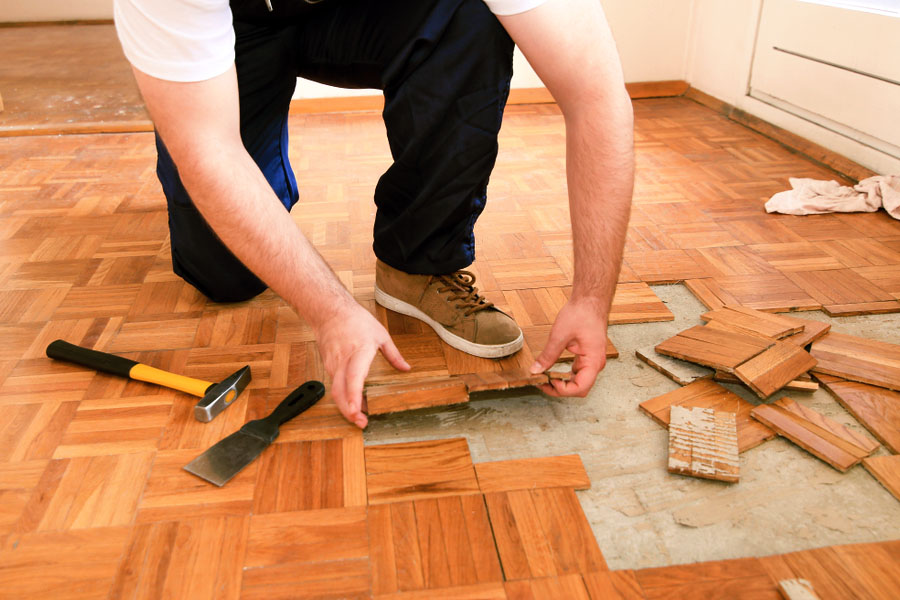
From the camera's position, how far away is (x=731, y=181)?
224 centimetres

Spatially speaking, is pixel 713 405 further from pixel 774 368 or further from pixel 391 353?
pixel 391 353

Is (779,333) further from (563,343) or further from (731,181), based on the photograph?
(731,181)

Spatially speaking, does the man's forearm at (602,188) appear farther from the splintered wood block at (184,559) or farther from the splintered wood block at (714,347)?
the splintered wood block at (184,559)

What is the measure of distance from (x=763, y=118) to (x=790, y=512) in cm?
222

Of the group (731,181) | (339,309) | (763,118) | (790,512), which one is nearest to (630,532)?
(790,512)

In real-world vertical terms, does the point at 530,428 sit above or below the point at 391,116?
below

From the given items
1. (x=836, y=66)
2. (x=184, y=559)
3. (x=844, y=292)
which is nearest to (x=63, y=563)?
(x=184, y=559)

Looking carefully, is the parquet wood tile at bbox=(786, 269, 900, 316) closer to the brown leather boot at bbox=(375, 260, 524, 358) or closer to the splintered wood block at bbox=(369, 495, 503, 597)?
the brown leather boot at bbox=(375, 260, 524, 358)

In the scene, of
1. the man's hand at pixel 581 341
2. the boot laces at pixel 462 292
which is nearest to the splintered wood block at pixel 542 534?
the man's hand at pixel 581 341

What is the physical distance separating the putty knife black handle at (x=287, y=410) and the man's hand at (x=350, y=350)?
160mm

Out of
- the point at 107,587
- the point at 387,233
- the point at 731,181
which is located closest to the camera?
the point at 107,587

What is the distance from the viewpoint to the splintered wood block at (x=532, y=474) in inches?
39.0

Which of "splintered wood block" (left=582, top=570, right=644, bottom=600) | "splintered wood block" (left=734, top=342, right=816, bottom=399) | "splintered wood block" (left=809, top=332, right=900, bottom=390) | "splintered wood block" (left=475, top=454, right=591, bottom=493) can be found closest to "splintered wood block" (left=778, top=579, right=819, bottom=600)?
"splintered wood block" (left=582, top=570, right=644, bottom=600)

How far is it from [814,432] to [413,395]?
0.64 meters
